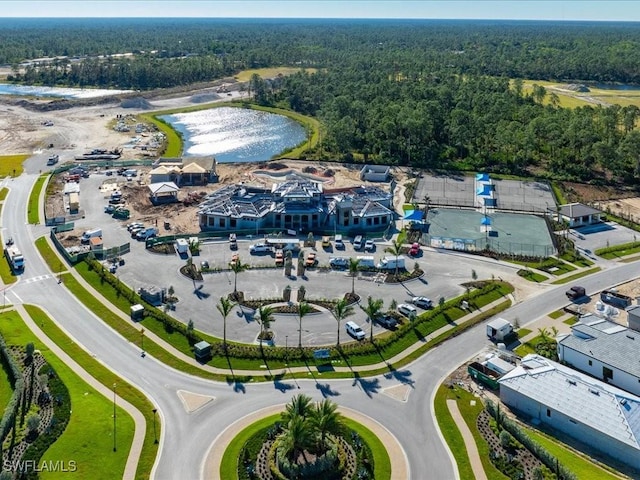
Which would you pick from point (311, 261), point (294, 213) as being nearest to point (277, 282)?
point (311, 261)

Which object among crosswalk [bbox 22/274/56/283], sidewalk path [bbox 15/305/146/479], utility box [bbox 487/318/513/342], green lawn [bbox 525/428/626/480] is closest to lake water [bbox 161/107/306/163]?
crosswalk [bbox 22/274/56/283]

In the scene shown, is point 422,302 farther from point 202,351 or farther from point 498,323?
point 202,351

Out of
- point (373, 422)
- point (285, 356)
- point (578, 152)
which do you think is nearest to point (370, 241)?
point (285, 356)

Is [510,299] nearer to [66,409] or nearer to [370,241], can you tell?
[370,241]

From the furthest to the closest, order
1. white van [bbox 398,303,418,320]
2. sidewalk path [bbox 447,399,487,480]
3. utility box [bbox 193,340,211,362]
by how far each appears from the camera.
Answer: white van [bbox 398,303,418,320]
utility box [bbox 193,340,211,362]
sidewalk path [bbox 447,399,487,480]

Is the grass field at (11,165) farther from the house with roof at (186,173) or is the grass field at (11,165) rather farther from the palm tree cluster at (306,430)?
the palm tree cluster at (306,430)

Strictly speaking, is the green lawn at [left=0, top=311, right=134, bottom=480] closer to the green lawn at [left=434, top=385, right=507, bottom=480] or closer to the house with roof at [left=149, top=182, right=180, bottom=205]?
the green lawn at [left=434, top=385, right=507, bottom=480]

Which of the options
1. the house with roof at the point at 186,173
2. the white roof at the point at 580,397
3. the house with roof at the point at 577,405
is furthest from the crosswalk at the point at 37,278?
the white roof at the point at 580,397
